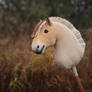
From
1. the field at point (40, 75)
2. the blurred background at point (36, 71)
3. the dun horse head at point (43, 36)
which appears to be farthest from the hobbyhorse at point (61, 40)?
the field at point (40, 75)

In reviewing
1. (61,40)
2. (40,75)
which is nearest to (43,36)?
(61,40)

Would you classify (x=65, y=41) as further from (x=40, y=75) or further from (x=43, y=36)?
(x=40, y=75)

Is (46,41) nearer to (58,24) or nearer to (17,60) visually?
(58,24)

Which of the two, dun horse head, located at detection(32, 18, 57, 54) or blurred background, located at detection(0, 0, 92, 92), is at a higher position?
blurred background, located at detection(0, 0, 92, 92)

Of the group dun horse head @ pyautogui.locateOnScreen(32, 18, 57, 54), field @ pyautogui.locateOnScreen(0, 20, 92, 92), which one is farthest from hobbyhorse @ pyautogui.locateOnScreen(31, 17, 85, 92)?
field @ pyautogui.locateOnScreen(0, 20, 92, 92)

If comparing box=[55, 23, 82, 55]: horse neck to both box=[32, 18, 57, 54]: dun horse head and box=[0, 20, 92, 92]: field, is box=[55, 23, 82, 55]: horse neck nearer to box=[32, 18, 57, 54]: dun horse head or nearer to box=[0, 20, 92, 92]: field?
box=[32, 18, 57, 54]: dun horse head

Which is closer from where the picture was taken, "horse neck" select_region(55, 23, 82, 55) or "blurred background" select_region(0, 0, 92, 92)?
"horse neck" select_region(55, 23, 82, 55)

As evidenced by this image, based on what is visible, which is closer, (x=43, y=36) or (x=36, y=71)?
(x=43, y=36)

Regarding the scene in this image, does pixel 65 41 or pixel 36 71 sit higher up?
pixel 36 71

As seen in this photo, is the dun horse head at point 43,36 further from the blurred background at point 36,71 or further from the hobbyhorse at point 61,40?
the blurred background at point 36,71

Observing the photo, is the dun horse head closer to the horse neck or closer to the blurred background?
the horse neck

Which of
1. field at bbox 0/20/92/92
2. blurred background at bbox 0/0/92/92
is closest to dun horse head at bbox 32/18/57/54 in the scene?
blurred background at bbox 0/0/92/92

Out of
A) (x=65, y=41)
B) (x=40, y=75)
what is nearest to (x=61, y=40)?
(x=65, y=41)

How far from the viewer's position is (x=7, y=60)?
2.46 m
